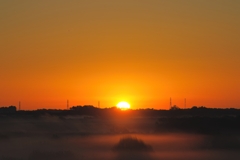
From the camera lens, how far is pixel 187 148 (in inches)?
1468

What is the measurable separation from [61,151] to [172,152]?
6106 millimetres

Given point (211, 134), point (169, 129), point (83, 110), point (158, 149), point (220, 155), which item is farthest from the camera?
point (83, 110)

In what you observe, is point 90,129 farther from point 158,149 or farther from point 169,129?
point 158,149

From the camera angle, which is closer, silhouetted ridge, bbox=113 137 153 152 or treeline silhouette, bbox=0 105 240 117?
silhouetted ridge, bbox=113 137 153 152

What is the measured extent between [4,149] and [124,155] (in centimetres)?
646

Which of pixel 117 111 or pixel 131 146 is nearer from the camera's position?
pixel 131 146

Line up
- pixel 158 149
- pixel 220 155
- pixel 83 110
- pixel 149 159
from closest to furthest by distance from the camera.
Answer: pixel 149 159 → pixel 220 155 → pixel 158 149 → pixel 83 110

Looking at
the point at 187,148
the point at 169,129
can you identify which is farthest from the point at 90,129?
the point at 187,148

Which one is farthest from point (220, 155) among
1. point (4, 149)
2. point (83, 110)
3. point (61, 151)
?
point (83, 110)

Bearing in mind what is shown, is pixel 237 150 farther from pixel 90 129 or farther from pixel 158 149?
pixel 90 129

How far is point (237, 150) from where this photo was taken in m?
36.2

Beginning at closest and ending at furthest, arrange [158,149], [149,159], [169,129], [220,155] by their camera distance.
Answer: [149,159]
[220,155]
[158,149]
[169,129]

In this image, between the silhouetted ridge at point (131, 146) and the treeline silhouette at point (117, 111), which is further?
the treeline silhouette at point (117, 111)

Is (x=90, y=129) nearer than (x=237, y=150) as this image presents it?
No
